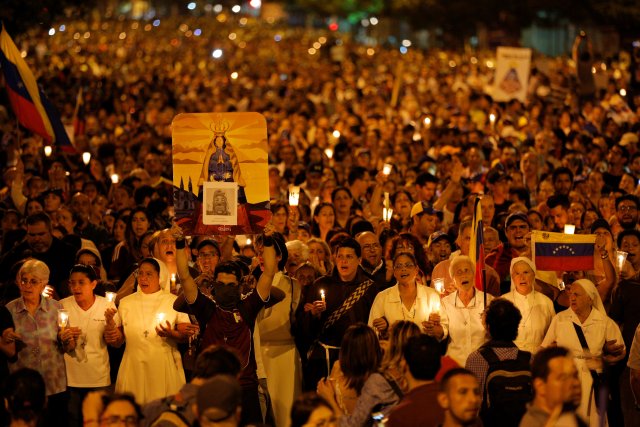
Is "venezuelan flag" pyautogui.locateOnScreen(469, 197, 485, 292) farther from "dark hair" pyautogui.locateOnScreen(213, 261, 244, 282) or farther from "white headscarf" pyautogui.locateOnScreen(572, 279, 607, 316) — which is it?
"dark hair" pyautogui.locateOnScreen(213, 261, 244, 282)

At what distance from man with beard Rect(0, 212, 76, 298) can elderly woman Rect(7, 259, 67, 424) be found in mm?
1911

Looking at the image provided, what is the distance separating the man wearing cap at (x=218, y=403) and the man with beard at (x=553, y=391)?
1474mm

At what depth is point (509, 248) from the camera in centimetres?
1236

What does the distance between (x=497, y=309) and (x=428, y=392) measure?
116 centimetres

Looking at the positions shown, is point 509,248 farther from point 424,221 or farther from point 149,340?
point 149,340

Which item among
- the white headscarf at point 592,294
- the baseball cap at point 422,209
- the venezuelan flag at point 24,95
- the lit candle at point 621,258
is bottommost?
the white headscarf at point 592,294

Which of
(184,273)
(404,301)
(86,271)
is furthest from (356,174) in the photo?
(184,273)

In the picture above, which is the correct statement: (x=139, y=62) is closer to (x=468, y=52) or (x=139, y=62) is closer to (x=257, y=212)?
(x=468, y=52)

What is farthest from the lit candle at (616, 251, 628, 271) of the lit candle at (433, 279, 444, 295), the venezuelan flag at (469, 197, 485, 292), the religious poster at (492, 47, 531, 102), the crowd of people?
the religious poster at (492, 47, 531, 102)

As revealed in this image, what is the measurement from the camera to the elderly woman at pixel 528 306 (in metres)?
10.3

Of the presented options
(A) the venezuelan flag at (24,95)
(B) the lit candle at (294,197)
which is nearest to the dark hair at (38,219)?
(B) the lit candle at (294,197)

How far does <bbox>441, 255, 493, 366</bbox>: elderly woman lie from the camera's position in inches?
399

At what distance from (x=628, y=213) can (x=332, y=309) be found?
4.01m

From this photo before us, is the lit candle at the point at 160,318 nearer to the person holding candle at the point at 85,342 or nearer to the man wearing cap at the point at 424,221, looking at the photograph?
the person holding candle at the point at 85,342
